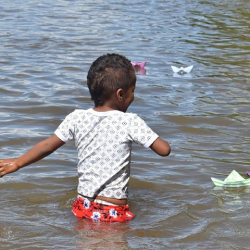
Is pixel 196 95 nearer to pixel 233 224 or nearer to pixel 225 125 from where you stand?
pixel 225 125

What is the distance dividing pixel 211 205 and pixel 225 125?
2.14m

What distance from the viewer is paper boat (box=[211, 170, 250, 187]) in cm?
552

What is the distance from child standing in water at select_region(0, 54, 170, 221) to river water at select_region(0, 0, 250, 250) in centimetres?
20

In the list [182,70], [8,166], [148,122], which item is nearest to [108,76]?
[8,166]

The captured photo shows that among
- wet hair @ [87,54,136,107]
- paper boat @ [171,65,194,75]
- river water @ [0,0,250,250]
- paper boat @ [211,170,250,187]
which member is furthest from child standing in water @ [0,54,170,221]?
paper boat @ [171,65,194,75]

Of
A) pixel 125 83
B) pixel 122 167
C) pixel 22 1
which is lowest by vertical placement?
pixel 22 1

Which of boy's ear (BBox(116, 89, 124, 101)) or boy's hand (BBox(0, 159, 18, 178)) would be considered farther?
boy's hand (BBox(0, 159, 18, 178))

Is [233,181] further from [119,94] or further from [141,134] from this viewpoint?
[119,94]

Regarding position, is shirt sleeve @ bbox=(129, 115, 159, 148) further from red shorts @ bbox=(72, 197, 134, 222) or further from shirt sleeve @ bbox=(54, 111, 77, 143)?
red shorts @ bbox=(72, 197, 134, 222)

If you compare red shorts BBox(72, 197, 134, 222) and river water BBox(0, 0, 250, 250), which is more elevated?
red shorts BBox(72, 197, 134, 222)

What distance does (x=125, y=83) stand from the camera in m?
4.58

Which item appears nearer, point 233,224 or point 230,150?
point 233,224

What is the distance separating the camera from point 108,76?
4.55m

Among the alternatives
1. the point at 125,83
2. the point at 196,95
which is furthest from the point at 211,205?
the point at 196,95
